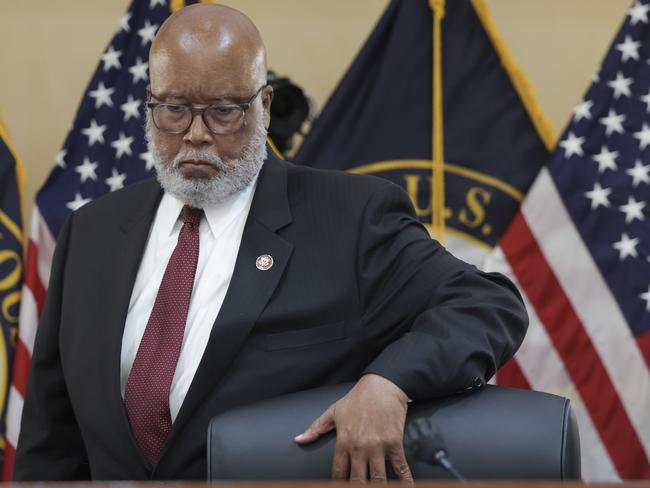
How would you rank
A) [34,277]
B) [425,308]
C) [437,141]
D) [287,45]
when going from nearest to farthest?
[425,308], [34,277], [437,141], [287,45]

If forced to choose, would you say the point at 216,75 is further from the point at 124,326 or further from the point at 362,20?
the point at 362,20

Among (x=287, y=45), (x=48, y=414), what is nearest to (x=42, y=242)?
(x=287, y=45)

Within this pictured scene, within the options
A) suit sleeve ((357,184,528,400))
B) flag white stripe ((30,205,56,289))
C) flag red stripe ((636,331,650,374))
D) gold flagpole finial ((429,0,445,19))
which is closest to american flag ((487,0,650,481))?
flag red stripe ((636,331,650,374))

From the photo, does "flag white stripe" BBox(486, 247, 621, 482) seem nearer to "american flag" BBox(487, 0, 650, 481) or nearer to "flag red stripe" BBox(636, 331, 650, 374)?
"american flag" BBox(487, 0, 650, 481)

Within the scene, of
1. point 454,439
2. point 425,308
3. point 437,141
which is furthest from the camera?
point 437,141

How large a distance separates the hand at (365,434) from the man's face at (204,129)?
60 centimetres

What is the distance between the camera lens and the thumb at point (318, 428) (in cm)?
168

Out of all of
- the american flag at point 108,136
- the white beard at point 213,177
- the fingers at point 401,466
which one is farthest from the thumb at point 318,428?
the american flag at point 108,136

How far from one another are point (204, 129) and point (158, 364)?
A: 44 centimetres

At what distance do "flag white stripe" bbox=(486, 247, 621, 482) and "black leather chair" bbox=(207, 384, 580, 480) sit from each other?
2.17 m

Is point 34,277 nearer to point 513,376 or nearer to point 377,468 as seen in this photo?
point 513,376

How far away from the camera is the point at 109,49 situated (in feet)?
13.2

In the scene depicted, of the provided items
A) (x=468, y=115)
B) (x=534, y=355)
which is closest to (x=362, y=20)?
(x=468, y=115)

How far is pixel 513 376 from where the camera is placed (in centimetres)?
391
